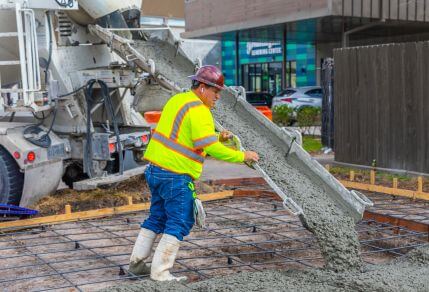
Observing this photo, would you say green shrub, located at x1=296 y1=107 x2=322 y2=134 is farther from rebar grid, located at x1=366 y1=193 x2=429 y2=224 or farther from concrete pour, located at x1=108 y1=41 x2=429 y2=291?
concrete pour, located at x1=108 y1=41 x2=429 y2=291

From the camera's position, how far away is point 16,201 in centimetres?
688

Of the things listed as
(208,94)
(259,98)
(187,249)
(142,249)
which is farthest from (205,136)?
(259,98)

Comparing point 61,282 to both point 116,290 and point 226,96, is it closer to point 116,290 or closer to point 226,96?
point 116,290

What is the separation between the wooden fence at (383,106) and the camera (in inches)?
350

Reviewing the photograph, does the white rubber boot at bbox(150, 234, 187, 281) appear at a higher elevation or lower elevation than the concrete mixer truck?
lower

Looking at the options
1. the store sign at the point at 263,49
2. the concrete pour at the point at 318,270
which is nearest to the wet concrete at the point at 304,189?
the concrete pour at the point at 318,270

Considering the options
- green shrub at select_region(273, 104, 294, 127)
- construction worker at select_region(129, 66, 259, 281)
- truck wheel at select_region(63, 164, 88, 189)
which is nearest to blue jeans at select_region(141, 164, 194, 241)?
construction worker at select_region(129, 66, 259, 281)

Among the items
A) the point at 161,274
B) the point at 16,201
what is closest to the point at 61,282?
the point at 161,274

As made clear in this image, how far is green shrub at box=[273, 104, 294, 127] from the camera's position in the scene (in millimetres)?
16469

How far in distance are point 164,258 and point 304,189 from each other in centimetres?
164

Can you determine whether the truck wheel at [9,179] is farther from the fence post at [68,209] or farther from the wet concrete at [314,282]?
the wet concrete at [314,282]

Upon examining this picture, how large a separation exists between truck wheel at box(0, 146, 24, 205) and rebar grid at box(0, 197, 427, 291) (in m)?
0.50

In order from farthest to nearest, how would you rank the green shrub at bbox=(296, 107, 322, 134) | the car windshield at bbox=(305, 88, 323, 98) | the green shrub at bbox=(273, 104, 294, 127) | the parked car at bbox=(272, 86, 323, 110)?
the car windshield at bbox=(305, 88, 323, 98), the parked car at bbox=(272, 86, 323, 110), the green shrub at bbox=(273, 104, 294, 127), the green shrub at bbox=(296, 107, 322, 134)

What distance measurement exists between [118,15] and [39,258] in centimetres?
348
